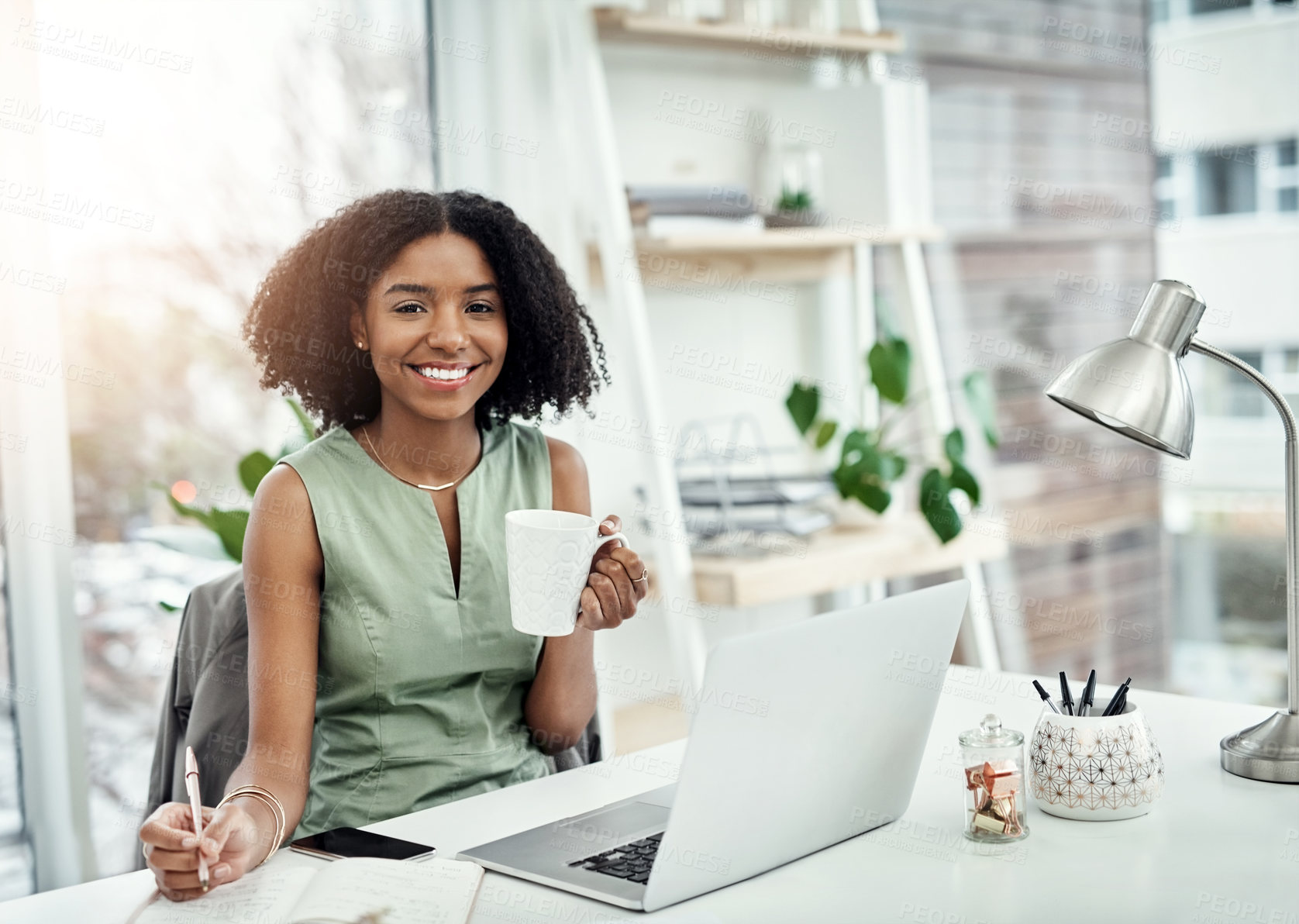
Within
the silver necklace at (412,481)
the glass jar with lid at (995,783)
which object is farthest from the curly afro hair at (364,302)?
the glass jar with lid at (995,783)

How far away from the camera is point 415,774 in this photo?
1.43m

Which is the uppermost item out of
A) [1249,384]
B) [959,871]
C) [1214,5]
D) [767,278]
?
[1214,5]

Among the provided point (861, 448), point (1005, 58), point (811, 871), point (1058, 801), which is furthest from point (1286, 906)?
point (1005, 58)

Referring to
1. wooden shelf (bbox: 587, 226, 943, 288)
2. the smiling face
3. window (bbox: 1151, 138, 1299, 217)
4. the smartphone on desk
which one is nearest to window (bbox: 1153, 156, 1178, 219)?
window (bbox: 1151, 138, 1299, 217)

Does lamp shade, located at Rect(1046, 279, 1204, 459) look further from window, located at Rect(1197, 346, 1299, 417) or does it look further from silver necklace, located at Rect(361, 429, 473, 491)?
→ window, located at Rect(1197, 346, 1299, 417)

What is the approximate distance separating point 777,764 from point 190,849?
47 centimetres

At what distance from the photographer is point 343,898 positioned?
36.4 inches

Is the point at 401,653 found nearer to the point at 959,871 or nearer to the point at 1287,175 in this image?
the point at 959,871

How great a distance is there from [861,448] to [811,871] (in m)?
1.71

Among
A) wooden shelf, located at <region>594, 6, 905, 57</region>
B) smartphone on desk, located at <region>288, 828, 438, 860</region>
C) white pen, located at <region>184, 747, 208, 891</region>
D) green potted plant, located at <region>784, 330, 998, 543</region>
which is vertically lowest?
smartphone on desk, located at <region>288, 828, 438, 860</region>

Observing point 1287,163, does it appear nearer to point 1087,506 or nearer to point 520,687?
point 1087,506

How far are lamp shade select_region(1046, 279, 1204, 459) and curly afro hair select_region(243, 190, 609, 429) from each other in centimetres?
69

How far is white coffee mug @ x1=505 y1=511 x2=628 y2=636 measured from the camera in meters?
1.14

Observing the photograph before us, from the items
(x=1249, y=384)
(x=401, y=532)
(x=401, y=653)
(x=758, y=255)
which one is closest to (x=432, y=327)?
(x=401, y=532)
